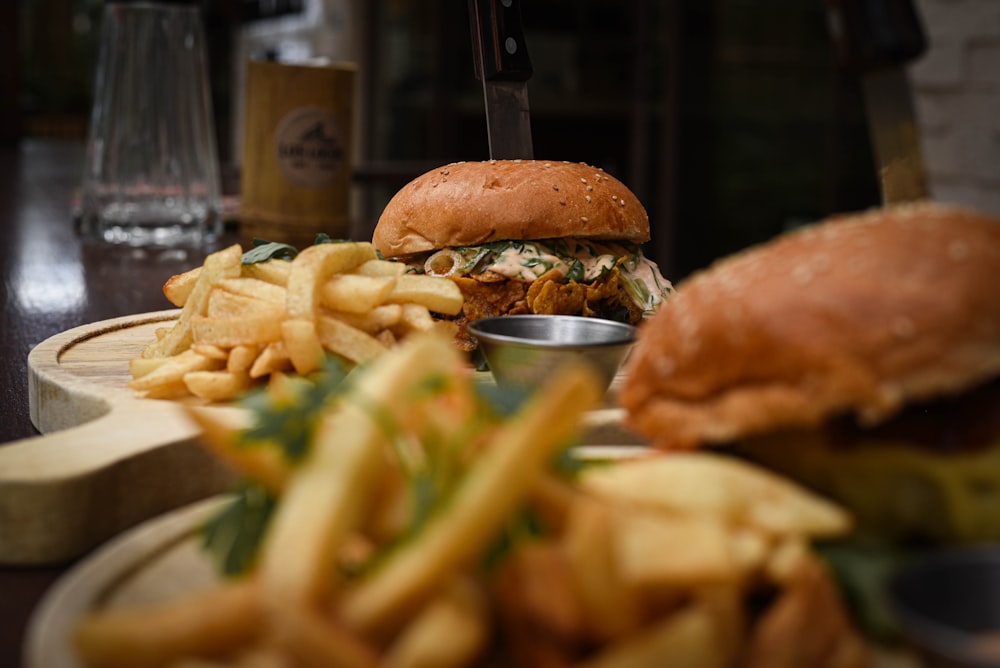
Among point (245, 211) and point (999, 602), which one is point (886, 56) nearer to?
point (999, 602)

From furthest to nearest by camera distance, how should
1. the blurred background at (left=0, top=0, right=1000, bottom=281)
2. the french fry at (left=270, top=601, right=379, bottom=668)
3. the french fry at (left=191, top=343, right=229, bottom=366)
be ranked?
the blurred background at (left=0, top=0, right=1000, bottom=281) → the french fry at (left=191, top=343, right=229, bottom=366) → the french fry at (left=270, top=601, right=379, bottom=668)

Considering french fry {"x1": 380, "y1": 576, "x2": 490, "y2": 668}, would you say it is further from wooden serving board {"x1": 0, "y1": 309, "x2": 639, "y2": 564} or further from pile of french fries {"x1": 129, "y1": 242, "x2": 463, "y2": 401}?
pile of french fries {"x1": 129, "y1": 242, "x2": 463, "y2": 401}

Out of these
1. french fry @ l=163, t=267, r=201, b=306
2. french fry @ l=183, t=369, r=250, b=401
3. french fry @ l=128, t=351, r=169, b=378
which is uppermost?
french fry @ l=163, t=267, r=201, b=306

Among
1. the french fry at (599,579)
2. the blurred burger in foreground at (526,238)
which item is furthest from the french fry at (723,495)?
the blurred burger in foreground at (526,238)

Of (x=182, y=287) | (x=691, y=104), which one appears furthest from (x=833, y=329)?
(x=691, y=104)

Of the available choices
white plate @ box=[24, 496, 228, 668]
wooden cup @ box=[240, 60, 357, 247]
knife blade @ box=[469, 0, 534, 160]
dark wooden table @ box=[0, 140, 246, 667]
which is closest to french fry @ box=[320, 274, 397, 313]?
dark wooden table @ box=[0, 140, 246, 667]

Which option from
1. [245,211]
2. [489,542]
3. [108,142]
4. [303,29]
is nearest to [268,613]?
[489,542]
